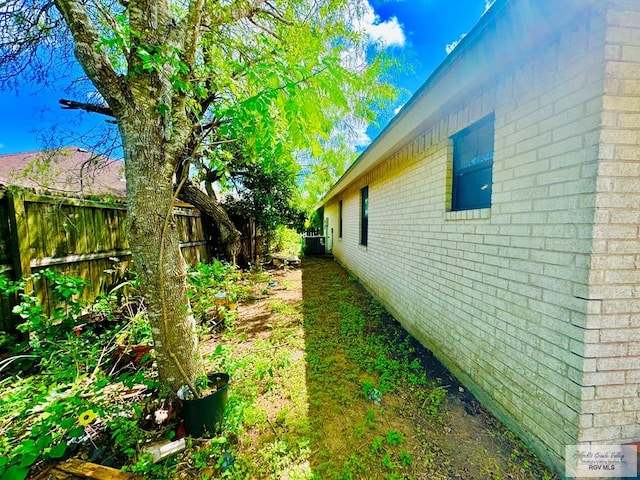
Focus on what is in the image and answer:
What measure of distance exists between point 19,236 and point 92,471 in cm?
264

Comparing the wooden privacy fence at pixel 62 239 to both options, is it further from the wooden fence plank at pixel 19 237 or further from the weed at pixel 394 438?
the weed at pixel 394 438

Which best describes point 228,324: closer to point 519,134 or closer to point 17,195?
point 17,195

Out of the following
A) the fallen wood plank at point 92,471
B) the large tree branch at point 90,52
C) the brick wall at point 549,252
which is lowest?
the fallen wood plank at point 92,471

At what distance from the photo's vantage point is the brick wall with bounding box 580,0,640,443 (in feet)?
4.87

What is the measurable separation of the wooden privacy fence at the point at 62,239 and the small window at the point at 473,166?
4.92 meters

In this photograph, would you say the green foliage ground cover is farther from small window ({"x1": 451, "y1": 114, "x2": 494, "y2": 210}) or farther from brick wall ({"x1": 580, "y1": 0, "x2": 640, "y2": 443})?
small window ({"x1": 451, "y1": 114, "x2": 494, "y2": 210})

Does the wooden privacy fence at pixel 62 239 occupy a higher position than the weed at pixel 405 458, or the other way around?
the wooden privacy fence at pixel 62 239

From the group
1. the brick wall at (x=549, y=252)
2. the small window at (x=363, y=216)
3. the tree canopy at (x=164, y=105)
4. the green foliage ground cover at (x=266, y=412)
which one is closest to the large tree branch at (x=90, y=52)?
the tree canopy at (x=164, y=105)

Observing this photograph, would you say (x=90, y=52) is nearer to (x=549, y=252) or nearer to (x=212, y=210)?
(x=549, y=252)

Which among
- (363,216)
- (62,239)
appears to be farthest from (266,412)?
(363,216)

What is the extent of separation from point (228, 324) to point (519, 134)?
463cm

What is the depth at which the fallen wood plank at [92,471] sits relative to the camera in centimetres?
171

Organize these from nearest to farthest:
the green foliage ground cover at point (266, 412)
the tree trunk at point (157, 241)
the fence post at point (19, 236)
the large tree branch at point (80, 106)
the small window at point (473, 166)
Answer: the green foliage ground cover at point (266, 412) → the tree trunk at point (157, 241) → the small window at point (473, 166) → the fence post at point (19, 236) → the large tree branch at point (80, 106)

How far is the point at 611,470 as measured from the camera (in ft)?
5.38
